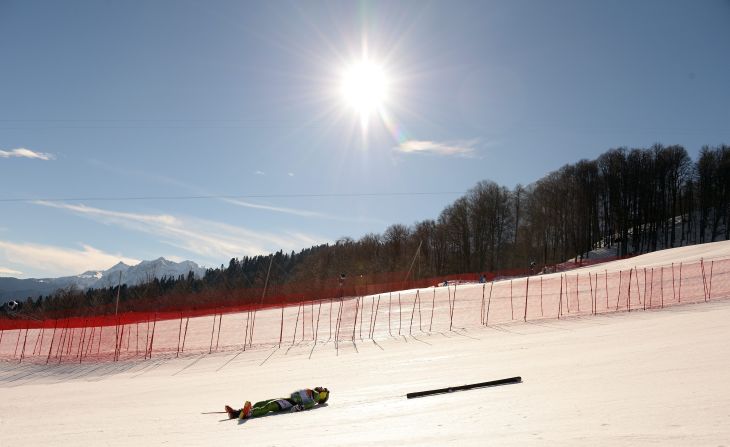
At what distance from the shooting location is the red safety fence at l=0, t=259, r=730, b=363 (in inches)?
914

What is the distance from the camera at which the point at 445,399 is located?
7.27m

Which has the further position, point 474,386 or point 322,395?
point 322,395

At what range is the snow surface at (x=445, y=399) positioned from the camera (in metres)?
4.88

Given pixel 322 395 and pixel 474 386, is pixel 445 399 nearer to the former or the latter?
pixel 474 386

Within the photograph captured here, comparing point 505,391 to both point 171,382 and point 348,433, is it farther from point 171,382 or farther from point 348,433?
point 171,382

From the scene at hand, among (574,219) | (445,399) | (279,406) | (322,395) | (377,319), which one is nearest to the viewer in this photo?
(445,399)

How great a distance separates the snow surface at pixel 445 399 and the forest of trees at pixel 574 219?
54.1 m

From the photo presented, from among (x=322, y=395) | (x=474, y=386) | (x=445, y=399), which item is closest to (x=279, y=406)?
(x=322, y=395)

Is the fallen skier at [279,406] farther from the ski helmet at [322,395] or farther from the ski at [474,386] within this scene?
the ski at [474,386]

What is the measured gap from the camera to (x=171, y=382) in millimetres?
14250

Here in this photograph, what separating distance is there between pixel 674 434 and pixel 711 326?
11027 millimetres

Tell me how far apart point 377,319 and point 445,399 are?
841 inches

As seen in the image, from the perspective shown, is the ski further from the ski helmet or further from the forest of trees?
the forest of trees

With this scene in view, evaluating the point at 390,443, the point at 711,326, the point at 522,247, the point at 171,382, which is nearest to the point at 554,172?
the point at 522,247
